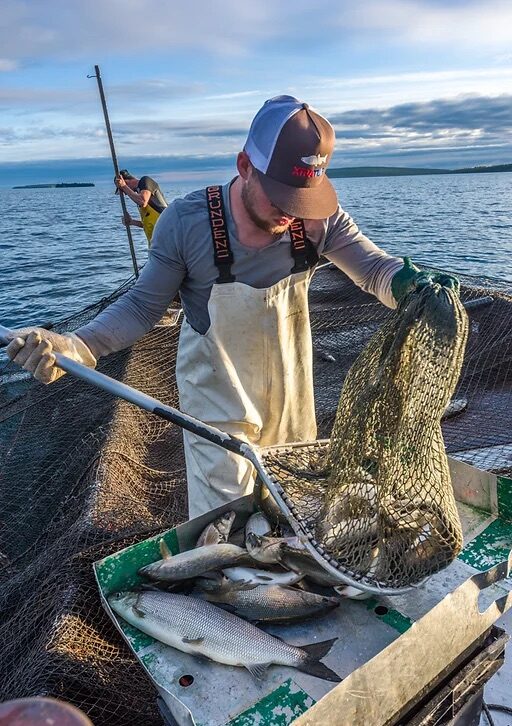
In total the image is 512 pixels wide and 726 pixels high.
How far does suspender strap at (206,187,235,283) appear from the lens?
311 centimetres

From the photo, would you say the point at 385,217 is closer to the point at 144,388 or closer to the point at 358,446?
the point at 144,388

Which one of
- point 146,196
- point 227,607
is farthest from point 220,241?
point 146,196

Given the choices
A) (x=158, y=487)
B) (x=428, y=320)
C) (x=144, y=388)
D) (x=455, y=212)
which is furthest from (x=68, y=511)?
(x=455, y=212)

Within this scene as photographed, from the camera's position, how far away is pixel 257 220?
3049 millimetres

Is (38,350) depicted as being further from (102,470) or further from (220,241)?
(102,470)

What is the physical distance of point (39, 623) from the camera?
2957mm

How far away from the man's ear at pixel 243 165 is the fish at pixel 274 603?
1.94 meters

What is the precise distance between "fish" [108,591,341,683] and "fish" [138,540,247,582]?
94mm

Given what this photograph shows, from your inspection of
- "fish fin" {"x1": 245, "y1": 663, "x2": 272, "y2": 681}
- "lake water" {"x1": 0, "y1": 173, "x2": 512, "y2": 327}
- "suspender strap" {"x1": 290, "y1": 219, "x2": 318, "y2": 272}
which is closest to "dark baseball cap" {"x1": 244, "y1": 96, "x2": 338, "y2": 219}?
"suspender strap" {"x1": 290, "y1": 219, "x2": 318, "y2": 272}

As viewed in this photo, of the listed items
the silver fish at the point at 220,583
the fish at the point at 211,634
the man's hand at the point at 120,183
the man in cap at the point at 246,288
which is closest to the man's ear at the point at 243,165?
the man in cap at the point at 246,288

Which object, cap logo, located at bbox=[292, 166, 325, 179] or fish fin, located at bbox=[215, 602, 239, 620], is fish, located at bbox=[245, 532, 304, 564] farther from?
cap logo, located at bbox=[292, 166, 325, 179]

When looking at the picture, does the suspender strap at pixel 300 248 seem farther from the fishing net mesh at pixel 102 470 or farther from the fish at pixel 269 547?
the fish at pixel 269 547

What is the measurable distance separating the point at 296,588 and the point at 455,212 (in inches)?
1950

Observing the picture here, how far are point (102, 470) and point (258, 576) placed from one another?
2.58 m
